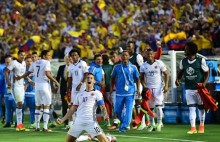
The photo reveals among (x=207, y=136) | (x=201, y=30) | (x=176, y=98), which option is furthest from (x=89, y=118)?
(x=201, y=30)

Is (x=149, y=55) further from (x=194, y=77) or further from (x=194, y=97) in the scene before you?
(x=194, y=97)

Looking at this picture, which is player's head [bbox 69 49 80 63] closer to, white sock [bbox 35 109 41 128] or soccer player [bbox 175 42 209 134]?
white sock [bbox 35 109 41 128]

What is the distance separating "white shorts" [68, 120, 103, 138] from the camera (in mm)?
17438

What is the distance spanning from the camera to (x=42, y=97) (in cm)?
2445

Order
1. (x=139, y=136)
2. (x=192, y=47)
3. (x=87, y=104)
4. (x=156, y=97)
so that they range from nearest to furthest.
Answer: (x=87, y=104) → (x=139, y=136) → (x=192, y=47) → (x=156, y=97)

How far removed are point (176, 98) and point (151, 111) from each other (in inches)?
199

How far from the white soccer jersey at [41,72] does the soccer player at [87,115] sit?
260 inches

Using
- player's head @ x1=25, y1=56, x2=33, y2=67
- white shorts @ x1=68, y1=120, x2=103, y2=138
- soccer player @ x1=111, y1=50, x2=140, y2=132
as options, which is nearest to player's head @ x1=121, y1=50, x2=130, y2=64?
soccer player @ x1=111, y1=50, x2=140, y2=132

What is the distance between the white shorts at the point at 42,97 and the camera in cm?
2441

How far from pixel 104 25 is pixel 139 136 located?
18.9 meters

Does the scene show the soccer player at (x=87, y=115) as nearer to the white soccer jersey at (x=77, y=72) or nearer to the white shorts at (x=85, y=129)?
the white shorts at (x=85, y=129)

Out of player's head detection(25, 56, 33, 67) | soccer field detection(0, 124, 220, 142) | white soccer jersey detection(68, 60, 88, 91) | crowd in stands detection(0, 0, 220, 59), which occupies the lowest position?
soccer field detection(0, 124, 220, 142)

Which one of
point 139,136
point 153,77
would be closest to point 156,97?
point 153,77

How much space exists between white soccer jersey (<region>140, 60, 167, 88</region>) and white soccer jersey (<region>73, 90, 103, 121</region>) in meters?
6.51
